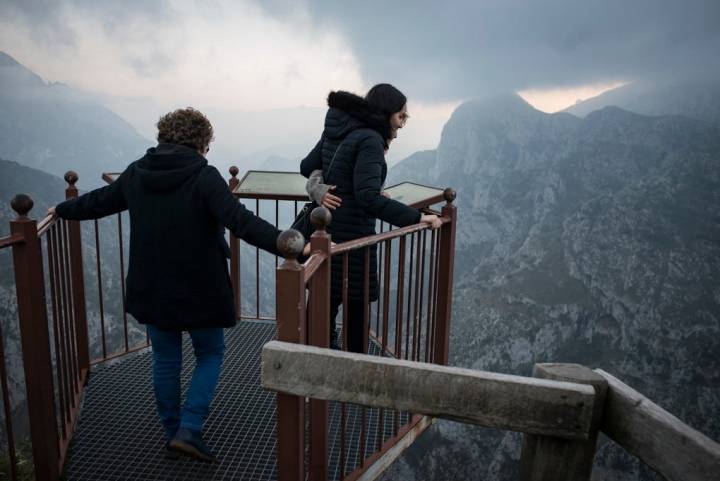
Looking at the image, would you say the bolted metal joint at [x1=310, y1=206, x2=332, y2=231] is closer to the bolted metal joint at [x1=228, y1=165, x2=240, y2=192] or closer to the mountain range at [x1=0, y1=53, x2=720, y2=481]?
the bolted metal joint at [x1=228, y1=165, x2=240, y2=192]

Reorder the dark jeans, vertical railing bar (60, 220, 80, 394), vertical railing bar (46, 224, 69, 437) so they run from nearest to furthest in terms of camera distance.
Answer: vertical railing bar (46, 224, 69, 437) < vertical railing bar (60, 220, 80, 394) < the dark jeans

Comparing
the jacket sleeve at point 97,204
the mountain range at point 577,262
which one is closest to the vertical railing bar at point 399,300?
the jacket sleeve at point 97,204

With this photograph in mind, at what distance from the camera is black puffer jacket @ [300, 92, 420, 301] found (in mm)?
2779

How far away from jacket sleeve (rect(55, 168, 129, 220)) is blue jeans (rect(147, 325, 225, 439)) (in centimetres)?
61

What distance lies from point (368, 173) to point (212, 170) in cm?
89

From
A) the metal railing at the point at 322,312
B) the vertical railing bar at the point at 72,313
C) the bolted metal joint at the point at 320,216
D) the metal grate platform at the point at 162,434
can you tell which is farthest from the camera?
the vertical railing bar at the point at 72,313

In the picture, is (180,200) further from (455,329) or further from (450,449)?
(455,329)

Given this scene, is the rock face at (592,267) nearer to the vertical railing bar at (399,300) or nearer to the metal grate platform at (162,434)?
the metal grate platform at (162,434)

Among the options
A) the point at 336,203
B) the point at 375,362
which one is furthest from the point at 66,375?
the point at 375,362

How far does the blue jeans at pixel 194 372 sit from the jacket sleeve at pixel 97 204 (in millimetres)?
606

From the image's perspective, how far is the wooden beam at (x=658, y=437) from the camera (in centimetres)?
131

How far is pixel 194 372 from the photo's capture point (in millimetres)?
2520

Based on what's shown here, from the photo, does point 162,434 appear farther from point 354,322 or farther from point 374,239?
point 374,239

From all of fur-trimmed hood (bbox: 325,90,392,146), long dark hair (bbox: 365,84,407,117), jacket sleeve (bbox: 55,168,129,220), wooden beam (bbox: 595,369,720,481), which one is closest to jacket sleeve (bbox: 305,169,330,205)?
fur-trimmed hood (bbox: 325,90,392,146)
